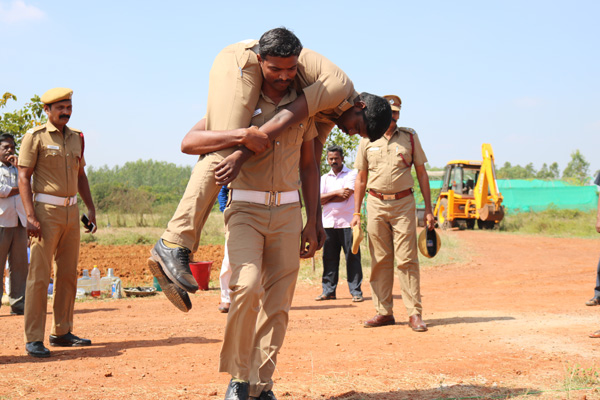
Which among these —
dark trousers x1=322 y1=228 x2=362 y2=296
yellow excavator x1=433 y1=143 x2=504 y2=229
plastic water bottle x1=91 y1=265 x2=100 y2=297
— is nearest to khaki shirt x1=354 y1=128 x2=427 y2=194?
dark trousers x1=322 y1=228 x2=362 y2=296

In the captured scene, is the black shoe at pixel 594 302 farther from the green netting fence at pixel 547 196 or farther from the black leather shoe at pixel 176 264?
the green netting fence at pixel 547 196

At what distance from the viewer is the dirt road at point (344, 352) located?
4297 mm

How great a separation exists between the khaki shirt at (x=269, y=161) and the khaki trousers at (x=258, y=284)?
128 millimetres

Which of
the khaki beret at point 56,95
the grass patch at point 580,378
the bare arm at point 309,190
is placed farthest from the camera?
the khaki beret at point 56,95

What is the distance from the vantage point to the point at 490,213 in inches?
972

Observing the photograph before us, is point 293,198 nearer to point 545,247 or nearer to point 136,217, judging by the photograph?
point 545,247

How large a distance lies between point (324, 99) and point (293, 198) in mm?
633

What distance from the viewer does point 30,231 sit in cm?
554

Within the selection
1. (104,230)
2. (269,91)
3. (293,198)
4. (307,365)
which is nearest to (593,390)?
(307,365)

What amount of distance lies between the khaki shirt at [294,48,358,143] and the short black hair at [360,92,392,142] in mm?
135

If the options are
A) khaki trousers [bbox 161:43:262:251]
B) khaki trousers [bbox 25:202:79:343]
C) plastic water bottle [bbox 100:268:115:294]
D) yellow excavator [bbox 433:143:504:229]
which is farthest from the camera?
yellow excavator [bbox 433:143:504:229]

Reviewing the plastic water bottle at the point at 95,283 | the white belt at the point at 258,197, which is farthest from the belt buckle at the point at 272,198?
the plastic water bottle at the point at 95,283

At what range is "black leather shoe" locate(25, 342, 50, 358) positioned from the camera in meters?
5.47

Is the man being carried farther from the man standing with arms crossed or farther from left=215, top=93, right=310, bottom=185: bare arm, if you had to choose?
the man standing with arms crossed
